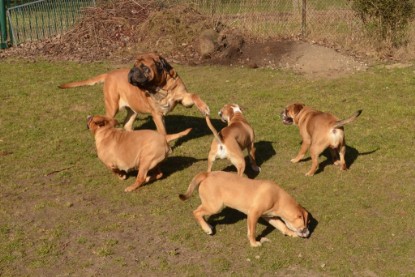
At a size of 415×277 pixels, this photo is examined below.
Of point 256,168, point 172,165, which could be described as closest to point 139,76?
point 172,165

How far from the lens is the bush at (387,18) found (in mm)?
16891

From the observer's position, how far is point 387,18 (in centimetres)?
1712

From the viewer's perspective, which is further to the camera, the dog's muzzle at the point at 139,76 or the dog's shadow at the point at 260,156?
the dog's muzzle at the point at 139,76

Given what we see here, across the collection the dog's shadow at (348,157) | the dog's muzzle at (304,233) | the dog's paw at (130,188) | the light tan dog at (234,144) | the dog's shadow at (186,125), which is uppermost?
the light tan dog at (234,144)

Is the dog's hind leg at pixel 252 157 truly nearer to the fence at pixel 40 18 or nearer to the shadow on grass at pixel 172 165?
the shadow on grass at pixel 172 165

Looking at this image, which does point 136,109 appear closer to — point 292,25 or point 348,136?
point 348,136

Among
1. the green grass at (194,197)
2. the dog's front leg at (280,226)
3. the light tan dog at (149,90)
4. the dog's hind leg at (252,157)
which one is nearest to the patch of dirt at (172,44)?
the green grass at (194,197)

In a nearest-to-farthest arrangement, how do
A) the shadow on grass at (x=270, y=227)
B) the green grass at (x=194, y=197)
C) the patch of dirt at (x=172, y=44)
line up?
1. the green grass at (x=194, y=197)
2. the shadow on grass at (x=270, y=227)
3. the patch of dirt at (x=172, y=44)

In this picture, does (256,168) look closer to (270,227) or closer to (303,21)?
(270,227)

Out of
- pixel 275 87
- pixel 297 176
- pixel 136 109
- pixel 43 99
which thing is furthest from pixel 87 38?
pixel 297 176

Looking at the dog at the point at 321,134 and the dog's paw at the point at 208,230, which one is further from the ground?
the dog at the point at 321,134

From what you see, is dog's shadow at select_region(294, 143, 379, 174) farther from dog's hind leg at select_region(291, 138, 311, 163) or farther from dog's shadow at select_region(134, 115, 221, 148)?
dog's shadow at select_region(134, 115, 221, 148)

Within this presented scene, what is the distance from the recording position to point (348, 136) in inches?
426

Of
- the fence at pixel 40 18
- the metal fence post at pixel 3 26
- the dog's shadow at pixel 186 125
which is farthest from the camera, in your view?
the fence at pixel 40 18
